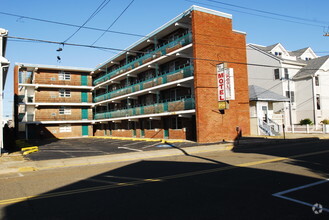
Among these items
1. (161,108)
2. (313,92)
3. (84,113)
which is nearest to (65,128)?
(84,113)

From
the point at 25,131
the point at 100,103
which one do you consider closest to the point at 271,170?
the point at 100,103

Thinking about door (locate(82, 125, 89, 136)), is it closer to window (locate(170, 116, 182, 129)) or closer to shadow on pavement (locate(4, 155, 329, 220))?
window (locate(170, 116, 182, 129))

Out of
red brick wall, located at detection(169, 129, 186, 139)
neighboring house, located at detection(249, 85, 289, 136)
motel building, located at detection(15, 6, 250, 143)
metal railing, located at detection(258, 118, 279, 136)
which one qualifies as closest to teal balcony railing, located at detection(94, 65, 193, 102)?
motel building, located at detection(15, 6, 250, 143)

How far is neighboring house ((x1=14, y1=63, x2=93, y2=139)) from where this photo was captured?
43.8 m

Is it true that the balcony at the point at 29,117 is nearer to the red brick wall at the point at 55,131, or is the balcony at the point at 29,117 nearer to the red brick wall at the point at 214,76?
the red brick wall at the point at 55,131

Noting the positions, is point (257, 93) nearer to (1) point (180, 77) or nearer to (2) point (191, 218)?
(1) point (180, 77)

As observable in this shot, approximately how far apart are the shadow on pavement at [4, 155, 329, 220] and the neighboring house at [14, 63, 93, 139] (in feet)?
127

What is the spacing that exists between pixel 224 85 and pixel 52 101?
31.9 meters

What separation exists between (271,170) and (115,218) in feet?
21.1

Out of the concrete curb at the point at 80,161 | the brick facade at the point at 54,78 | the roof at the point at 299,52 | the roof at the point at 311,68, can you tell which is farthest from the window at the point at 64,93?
the roof at the point at 299,52

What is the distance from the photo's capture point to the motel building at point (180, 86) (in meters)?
24.1

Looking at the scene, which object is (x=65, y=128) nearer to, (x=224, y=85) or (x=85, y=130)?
(x=85, y=130)

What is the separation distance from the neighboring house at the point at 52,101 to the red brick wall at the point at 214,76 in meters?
29.1

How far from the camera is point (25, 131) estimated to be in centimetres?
4347
